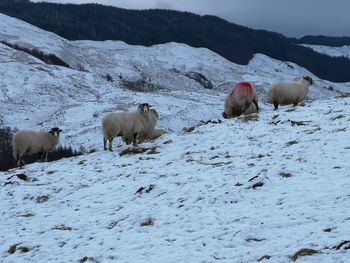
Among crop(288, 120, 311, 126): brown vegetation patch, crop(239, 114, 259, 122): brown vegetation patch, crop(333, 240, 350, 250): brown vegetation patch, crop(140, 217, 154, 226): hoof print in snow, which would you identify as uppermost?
crop(288, 120, 311, 126): brown vegetation patch

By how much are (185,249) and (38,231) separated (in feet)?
15.7

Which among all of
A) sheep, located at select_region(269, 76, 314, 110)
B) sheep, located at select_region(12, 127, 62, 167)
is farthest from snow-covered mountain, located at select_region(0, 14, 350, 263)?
sheep, located at select_region(12, 127, 62, 167)

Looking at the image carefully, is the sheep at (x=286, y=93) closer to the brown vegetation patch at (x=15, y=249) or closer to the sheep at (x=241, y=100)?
the sheep at (x=241, y=100)

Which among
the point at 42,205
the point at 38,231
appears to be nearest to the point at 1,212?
the point at 42,205

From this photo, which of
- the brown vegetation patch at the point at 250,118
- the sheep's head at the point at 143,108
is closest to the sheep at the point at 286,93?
the brown vegetation patch at the point at 250,118

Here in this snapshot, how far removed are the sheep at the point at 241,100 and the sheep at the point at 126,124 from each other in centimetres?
453

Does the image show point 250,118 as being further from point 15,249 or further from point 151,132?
point 15,249

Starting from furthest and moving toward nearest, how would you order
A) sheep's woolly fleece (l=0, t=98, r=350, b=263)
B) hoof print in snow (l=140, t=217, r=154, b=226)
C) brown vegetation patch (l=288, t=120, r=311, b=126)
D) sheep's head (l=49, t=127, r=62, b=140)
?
sheep's head (l=49, t=127, r=62, b=140) < brown vegetation patch (l=288, t=120, r=311, b=126) < hoof print in snow (l=140, t=217, r=154, b=226) < sheep's woolly fleece (l=0, t=98, r=350, b=263)

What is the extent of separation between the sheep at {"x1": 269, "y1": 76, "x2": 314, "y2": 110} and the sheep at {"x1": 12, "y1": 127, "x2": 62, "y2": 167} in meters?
11.2

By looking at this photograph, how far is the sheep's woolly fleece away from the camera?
34.1ft

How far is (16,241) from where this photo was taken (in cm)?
1287

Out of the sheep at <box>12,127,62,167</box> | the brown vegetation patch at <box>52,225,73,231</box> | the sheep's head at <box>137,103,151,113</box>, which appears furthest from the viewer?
the sheep's head at <box>137,103,151,113</box>

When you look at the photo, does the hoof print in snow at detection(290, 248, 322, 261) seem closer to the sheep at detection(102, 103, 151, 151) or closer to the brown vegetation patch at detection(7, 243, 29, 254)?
the brown vegetation patch at detection(7, 243, 29, 254)

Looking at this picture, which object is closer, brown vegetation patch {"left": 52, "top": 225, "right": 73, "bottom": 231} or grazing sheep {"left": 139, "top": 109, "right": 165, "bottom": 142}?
brown vegetation patch {"left": 52, "top": 225, "right": 73, "bottom": 231}
